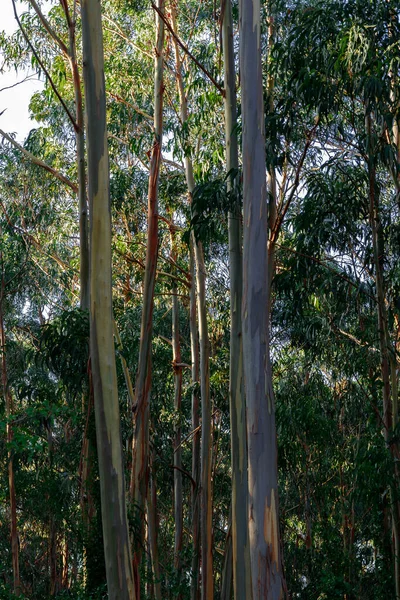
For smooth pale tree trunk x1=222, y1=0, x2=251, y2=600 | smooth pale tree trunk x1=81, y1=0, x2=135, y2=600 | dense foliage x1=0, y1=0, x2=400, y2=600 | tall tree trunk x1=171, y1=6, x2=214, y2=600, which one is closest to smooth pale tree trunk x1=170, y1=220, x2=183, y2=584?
dense foliage x1=0, y1=0, x2=400, y2=600

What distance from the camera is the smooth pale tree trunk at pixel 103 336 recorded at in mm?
4645

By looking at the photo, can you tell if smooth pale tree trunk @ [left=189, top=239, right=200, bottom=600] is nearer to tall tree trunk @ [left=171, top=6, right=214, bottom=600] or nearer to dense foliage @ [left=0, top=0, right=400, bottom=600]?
dense foliage @ [left=0, top=0, right=400, bottom=600]

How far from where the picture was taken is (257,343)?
4441mm

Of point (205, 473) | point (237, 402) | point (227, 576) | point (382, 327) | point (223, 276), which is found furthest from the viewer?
point (223, 276)

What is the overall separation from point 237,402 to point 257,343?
5.93 feet

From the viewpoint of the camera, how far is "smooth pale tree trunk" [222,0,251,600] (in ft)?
19.6

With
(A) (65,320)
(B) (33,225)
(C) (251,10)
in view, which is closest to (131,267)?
(B) (33,225)

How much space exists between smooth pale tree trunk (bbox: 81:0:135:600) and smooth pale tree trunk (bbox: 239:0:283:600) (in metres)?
0.79

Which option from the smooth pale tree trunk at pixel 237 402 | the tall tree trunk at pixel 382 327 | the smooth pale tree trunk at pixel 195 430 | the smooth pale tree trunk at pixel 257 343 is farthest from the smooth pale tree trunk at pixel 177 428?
the smooth pale tree trunk at pixel 257 343

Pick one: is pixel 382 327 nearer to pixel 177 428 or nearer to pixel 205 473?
pixel 205 473

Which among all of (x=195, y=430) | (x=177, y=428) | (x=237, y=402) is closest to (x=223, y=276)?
(x=177, y=428)

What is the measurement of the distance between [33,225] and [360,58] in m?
Answer: 6.72

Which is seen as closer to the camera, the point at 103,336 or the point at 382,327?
the point at 103,336

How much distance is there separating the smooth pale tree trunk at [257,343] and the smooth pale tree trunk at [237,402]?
1.36 m
